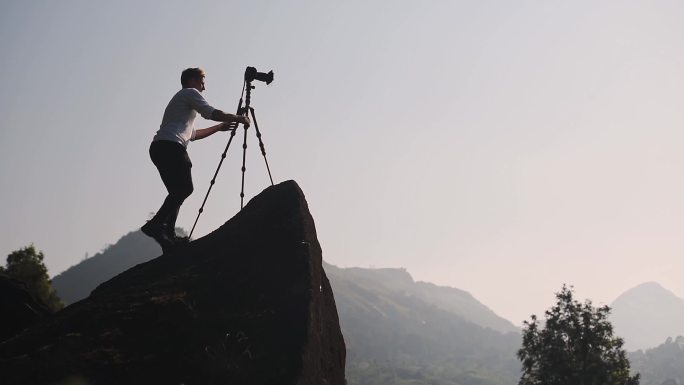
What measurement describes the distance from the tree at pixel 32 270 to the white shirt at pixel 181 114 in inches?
1942

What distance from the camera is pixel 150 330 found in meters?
4.55

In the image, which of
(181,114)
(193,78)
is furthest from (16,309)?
(193,78)

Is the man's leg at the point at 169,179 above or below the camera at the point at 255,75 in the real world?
below

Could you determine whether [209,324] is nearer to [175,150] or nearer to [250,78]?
[175,150]

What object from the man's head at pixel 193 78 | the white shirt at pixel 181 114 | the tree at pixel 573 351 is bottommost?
the tree at pixel 573 351

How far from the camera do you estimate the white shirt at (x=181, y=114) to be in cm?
695

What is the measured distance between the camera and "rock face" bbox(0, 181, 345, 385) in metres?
3.97

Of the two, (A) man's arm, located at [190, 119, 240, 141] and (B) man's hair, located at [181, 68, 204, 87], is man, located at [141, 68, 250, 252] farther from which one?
(A) man's arm, located at [190, 119, 240, 141]

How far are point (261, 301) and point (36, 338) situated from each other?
6.98 feet

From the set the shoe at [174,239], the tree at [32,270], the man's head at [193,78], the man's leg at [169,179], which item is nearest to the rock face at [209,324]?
the shoe at [174,239]

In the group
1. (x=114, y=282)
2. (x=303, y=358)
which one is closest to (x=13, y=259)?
(x=114, y=282)

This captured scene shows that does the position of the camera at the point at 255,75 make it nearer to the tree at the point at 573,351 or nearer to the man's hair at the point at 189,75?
the man's hair at the point at 189,75

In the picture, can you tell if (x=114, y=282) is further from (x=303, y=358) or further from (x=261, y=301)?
(x=303, y=358)

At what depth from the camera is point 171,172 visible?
700 centimetres
